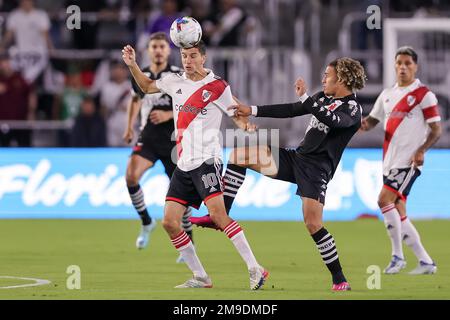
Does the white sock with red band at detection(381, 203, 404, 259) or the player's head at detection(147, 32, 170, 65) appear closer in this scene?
the white sock with red band at detection(381, 203, 404, 259)

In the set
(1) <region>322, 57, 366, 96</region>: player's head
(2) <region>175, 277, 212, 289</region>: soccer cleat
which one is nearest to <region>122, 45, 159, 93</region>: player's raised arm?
(1) <region>322, 57, 366, 96</region>: player's head

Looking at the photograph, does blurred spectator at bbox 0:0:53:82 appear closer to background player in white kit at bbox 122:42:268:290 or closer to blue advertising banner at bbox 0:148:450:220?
blue advertising banner at bbox 0:148:450:220

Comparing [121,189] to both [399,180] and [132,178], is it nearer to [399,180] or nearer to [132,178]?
[132,178]

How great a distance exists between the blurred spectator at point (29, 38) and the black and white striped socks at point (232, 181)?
11.3 metres

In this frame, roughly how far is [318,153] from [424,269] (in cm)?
230

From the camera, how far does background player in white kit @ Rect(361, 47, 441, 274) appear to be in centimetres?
1287

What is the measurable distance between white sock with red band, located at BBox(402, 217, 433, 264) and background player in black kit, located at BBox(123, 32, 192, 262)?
256 centimetres

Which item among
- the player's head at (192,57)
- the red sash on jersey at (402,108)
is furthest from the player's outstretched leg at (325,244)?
the red sash on jersey at (402,108)

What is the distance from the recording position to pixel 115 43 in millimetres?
22656

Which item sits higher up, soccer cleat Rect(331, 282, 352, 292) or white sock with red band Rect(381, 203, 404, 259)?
white sock with red band Rect(381, 203, 404, 259)

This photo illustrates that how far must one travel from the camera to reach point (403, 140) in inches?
513

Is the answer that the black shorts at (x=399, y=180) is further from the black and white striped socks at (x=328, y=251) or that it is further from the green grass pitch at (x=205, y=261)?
the black and white striped socks at (x=328, y=251)

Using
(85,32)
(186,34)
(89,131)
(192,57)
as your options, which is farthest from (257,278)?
(85,32)

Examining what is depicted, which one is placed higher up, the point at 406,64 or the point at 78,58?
the point at 78,58
